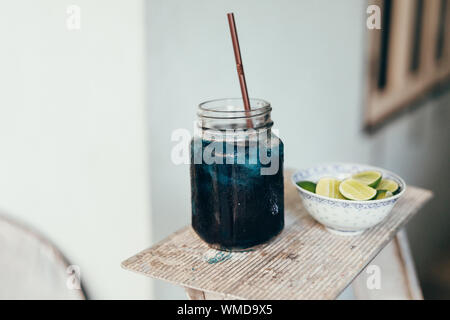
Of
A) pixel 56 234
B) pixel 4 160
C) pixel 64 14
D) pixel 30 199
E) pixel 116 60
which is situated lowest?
pixel 56 234

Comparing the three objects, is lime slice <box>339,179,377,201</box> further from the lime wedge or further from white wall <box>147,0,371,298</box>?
white wall <box>147,0,371,298</box>

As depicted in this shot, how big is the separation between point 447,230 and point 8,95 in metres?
3.06

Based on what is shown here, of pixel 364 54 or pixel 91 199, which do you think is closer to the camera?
pixel 91 199

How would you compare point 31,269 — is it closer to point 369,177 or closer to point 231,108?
point 231,108

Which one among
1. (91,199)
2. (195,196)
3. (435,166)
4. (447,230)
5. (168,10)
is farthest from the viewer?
(447,230)

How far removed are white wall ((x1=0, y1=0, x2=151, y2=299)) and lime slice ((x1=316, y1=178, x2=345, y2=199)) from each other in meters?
0.50

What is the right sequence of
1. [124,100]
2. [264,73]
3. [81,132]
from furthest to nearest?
[264,73] → [81,132] → [124,100]

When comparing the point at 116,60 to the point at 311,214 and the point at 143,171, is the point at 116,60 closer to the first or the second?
the point at 143,171

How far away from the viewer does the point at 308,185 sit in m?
1.08

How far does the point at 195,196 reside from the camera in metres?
0.98

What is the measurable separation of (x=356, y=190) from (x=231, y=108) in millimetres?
284

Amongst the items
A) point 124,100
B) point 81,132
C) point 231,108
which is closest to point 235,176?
point 231,108

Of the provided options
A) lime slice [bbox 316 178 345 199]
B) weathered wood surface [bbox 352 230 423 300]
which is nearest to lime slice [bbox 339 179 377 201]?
lime slice [bbox 316 178 345 199]

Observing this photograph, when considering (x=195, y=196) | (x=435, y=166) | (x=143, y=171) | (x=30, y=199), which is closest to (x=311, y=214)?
(x=195, y=196)
